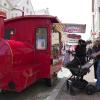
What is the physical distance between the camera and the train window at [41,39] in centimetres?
1355

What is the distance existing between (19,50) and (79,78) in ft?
7.44

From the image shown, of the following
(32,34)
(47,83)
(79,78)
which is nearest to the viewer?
(79,78)

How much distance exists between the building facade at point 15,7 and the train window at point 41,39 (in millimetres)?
34044

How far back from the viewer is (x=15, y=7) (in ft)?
184

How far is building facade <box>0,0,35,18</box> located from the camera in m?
51.0

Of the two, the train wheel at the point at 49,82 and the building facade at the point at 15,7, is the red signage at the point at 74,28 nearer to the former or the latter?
the train wheel at the point at 49,82

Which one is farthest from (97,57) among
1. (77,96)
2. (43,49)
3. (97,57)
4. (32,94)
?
(32,94)

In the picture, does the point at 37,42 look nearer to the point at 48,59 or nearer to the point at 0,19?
the point at 48,59

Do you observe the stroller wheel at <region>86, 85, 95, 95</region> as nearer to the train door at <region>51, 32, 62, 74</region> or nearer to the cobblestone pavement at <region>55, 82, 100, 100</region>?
the cobblestone pavement at <region>55, 82, 100, 100</region>

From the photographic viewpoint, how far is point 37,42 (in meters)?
13.6

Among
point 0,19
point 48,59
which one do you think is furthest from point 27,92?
point 0,19

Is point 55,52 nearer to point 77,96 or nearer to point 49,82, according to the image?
point 49,82

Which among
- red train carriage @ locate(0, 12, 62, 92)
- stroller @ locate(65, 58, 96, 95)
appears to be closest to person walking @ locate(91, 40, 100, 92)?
stroller @ locate(65, 58, 96, 95)

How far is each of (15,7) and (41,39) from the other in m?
43.1
